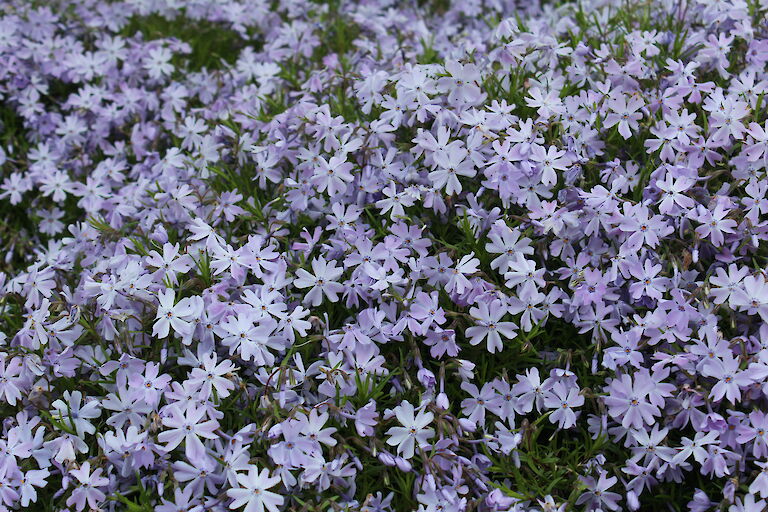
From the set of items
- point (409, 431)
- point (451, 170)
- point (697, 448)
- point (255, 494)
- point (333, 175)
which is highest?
point (451, 170)

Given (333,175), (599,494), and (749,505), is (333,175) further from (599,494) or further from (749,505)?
(749,505)

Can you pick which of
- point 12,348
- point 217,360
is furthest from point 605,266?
point 12,348

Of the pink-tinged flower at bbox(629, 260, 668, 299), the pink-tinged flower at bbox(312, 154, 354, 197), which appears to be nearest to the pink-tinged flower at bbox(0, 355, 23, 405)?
the pink-tinged flower at bbox(312, 154, 354, 197)

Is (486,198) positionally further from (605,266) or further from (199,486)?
(199,486)

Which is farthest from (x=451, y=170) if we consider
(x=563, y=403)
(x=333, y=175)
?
(x=563, y=403)

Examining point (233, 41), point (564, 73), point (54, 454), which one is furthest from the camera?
point (233, 41)

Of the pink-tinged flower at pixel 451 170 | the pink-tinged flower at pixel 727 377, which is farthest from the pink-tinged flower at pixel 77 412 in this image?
the pink-tinged flower at pixel 727 377
